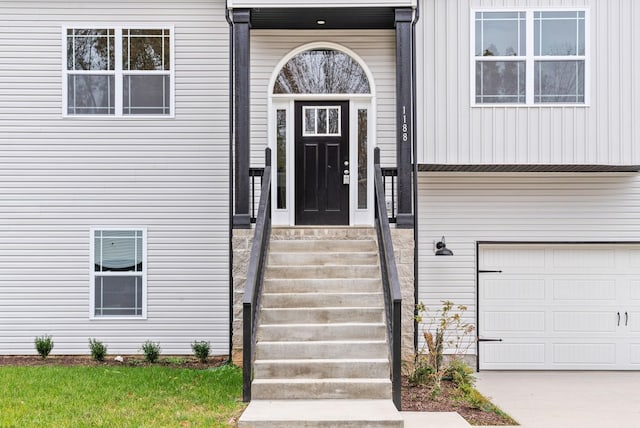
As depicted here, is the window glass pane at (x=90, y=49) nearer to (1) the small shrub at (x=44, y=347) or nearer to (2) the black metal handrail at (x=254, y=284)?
(2) the black metal handrail at (x=254, y=284)

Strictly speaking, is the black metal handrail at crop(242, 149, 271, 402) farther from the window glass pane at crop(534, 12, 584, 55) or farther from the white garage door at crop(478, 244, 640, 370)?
the window glass pane at crop(534, 12, 584, 55)

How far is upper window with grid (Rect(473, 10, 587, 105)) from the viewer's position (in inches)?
379

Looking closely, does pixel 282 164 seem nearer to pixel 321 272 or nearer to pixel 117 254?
pixel 321 272

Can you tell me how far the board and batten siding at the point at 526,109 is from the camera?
9484 mm

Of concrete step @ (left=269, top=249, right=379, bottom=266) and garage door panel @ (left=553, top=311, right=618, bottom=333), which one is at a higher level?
concrete step @ (left=269, top=249, right=379, bottom=266)

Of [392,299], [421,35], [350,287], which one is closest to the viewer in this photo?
[392,299]

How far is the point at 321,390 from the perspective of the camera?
658 centimetres

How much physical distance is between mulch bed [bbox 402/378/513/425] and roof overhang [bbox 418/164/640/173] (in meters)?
3.34

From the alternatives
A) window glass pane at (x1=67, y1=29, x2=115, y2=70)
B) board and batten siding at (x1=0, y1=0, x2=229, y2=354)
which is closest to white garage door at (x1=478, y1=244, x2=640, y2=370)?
board and batten siding at (x1=0, y1=0, x2=229, y2=354)

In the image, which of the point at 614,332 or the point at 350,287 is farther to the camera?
the point at 614,332

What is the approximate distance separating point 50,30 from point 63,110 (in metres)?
1.25

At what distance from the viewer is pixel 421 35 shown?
961 centimetres

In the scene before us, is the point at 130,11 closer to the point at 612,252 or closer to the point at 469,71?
the point at 469,71

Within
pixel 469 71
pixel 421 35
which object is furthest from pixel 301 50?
pixel 469 71
